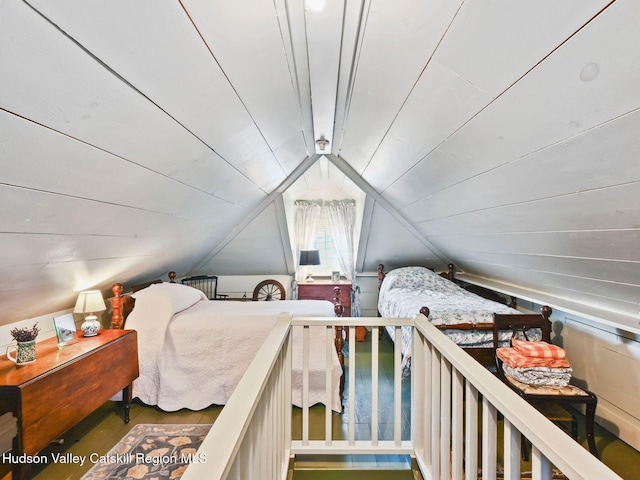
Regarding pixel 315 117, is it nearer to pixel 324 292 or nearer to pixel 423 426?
pixel 423 426

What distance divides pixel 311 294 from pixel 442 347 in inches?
124

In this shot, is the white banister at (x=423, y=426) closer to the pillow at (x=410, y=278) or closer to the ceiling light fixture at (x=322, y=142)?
the ceiling light fixture at (x=322, y=142)

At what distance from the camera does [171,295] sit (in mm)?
2688

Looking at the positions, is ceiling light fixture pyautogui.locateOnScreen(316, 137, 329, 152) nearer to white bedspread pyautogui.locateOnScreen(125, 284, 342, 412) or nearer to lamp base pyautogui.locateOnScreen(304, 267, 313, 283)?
white bedspread pyautogui.locateOnScreen(125, 284, 342, 412)

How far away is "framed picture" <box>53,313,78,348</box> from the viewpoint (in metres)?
1.96

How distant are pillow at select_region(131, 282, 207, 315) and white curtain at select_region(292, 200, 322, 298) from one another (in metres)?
1.82

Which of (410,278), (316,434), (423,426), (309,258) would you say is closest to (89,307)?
(316,434)

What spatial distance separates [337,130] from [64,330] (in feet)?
7.29

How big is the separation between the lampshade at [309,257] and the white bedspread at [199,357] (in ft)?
5.77

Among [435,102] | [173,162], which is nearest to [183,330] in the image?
[173,162]

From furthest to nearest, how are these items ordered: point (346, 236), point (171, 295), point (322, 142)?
point (346, 236), point (171, 295), point (322, 142)

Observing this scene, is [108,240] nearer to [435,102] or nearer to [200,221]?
[200,221]

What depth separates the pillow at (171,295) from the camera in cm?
261

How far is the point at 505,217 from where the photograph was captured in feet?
5.97
